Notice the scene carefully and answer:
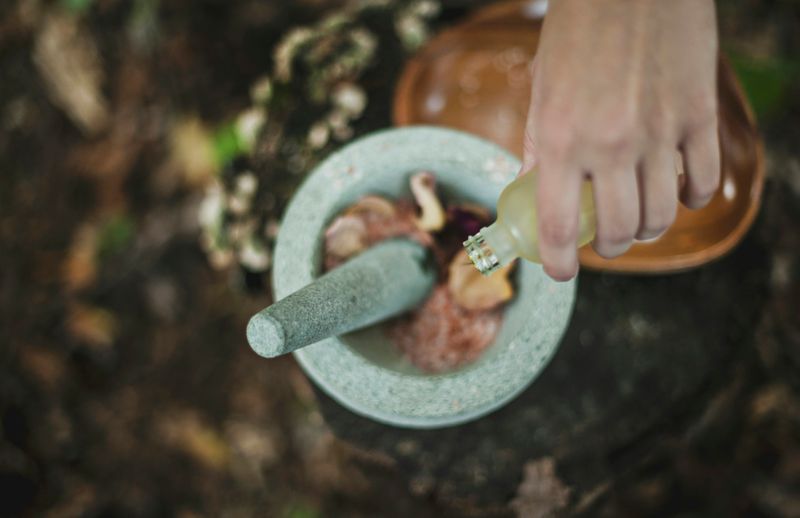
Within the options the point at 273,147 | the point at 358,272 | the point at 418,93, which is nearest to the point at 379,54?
the point at 418,93

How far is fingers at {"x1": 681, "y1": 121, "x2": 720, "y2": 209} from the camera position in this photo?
787 mm

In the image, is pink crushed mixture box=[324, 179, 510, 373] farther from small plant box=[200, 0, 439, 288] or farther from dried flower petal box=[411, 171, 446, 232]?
small plant box=[200, 0, 439, 288]

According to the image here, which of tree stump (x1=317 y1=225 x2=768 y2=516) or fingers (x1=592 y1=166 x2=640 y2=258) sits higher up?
fingers (x1=592 y1=166 x2=640 y2=258)

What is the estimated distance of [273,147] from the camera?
148 centimetres

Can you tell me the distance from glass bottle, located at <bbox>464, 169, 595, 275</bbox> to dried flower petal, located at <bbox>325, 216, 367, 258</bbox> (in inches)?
12.0

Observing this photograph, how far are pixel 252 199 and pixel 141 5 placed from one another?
1.26 metres

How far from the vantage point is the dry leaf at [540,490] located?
1.28 metres

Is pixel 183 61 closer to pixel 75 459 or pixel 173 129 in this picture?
pixel 173 129

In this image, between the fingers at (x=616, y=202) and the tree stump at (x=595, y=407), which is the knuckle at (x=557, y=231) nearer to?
the fingers at (x=616, y=202)

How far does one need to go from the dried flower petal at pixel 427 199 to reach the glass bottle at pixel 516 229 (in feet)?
0.81

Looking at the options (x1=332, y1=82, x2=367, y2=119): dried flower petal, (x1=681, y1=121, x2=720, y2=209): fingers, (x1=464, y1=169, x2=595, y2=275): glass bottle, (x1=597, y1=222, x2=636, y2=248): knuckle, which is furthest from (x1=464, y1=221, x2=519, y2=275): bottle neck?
(x1=332, y1=82, x2=367, y2=119): dried flower petal

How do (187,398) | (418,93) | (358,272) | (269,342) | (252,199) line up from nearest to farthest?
1. (269,342)
2. (358,272)
3. (418,93)
4. (252,199)
5. (187,398)

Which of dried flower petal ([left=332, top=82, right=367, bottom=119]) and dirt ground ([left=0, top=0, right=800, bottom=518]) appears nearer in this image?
dried flower petal ([left=332, top=82, right=367, bottom=119])

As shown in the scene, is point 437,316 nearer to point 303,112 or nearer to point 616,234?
point 616,234
